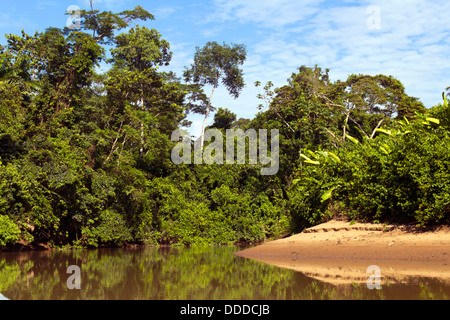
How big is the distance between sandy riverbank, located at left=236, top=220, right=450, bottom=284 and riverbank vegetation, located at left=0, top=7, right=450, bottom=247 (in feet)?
1.66

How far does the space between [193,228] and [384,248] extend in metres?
12.6

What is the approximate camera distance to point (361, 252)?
8.68 meters

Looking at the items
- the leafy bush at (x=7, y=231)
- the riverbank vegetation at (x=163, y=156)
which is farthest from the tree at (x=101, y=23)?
the leafy bush at (x=7, y=231)

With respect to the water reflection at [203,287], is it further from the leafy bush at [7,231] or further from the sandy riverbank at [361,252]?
the leafy bush at [7,231]

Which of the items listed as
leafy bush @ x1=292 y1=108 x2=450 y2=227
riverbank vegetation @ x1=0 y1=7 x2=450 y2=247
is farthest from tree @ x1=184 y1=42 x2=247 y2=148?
leafy bush @ x1=292 y1=108 x2=450 y2=227

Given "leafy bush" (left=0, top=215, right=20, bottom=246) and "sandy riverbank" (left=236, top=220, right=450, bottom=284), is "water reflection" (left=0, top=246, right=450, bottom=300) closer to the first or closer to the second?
"sandy riverbank" (left=236, top=220, right=450, bottom=284)

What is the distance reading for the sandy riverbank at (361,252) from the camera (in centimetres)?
639

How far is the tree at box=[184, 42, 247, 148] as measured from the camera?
96.8 feet

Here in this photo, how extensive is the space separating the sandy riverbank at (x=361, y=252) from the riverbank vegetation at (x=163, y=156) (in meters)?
0.51
